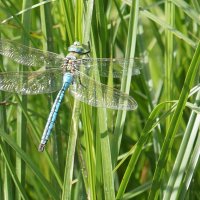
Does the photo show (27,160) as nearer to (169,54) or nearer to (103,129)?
(103,129)

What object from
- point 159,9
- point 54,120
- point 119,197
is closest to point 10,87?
point 54,120

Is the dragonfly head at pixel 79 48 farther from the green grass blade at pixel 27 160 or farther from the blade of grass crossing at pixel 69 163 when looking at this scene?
the green grass blade at pixel 27 160

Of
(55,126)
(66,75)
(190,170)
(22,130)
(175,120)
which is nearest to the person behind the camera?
(175,120)

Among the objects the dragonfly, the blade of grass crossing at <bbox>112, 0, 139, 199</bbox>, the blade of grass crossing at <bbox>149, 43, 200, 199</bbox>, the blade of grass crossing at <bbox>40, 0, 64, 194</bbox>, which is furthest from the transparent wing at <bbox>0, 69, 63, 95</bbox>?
the blade of grass crossing at <bbox>149, 43, 200, 199</bbox>

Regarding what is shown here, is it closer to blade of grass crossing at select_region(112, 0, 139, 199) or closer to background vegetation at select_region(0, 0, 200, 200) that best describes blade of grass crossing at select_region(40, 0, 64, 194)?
background vegetation at select_region(0, 0, 200, 200)

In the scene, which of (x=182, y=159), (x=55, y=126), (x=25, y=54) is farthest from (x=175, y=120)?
(x=25, y=54)

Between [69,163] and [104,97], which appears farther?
[104,97]
